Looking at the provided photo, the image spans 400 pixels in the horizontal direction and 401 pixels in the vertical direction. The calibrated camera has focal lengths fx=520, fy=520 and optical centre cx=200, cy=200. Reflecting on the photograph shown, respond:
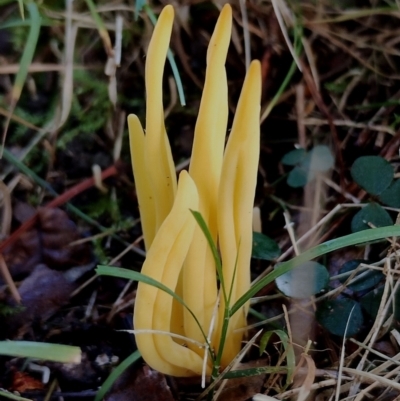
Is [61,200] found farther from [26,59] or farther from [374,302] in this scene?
[374,302]

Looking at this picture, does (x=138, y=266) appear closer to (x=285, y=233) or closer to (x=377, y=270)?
(x=285, y=233)

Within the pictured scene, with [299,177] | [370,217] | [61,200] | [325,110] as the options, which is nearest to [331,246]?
[370,217]

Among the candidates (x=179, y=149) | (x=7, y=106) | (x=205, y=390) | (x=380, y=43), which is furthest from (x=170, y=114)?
(x=205, y=390)

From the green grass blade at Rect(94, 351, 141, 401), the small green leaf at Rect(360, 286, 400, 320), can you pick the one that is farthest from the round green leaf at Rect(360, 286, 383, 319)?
the green grass blade at Rect(94, 351, 141, 401)

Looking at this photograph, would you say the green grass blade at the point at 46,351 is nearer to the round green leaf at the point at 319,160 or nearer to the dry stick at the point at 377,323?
the dry stick at the point at 377,323

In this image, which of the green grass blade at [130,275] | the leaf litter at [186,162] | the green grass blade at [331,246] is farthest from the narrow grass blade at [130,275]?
the leaf litter at [186,162]

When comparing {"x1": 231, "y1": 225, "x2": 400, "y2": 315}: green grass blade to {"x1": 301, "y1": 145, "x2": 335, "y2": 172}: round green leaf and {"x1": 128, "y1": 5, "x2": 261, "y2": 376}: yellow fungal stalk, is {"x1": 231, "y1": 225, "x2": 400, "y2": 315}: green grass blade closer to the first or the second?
{"x1": 128, "y1": 5, "x2": 261, "y2": 376}: yellow fungal stalk
